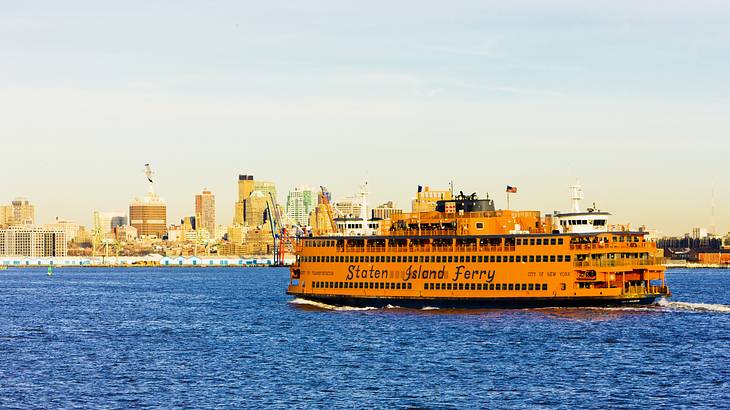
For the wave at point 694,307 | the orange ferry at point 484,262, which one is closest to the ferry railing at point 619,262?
the orange ferry at point 484,262

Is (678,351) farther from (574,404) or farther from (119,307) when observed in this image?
(119,307)

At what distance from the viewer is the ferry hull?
3275 inches

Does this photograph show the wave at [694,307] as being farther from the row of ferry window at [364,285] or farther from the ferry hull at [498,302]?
the row of ferry window at [364,285]

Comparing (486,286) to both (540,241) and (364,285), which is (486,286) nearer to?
(540,241)

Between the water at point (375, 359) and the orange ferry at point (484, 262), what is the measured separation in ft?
6.04

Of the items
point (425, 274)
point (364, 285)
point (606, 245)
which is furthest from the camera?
point (364, 285)

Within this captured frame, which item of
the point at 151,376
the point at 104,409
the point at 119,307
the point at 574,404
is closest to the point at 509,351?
the point at 574,404

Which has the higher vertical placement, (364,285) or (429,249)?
(429,249)

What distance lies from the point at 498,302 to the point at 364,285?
13.2m

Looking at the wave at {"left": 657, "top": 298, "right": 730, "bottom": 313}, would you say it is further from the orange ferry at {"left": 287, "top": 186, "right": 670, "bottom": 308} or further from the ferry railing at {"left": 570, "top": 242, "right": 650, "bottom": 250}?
the ferry railing at {"left": 570, "top": 242, "right": 650, "bottom": 250}

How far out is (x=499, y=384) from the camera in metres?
53.2

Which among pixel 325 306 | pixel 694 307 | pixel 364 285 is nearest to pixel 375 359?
pixel 364 285

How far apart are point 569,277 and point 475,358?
23592 mm

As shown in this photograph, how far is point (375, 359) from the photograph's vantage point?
62312mm
